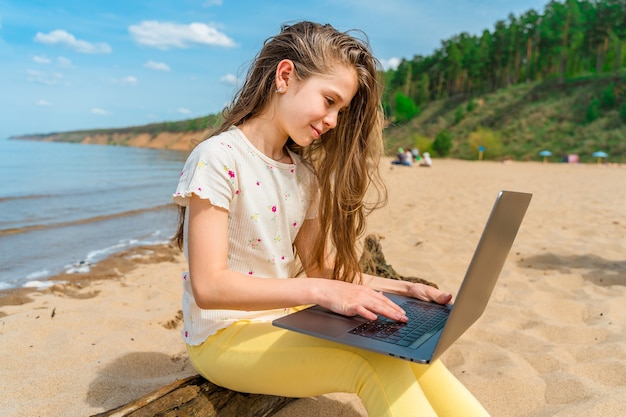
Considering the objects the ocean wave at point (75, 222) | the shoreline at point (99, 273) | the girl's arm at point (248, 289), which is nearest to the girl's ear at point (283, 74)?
the girl's arm at point (248, 289)

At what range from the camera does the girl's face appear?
1.76 metres

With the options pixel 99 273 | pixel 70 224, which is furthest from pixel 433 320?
pixel 70 224

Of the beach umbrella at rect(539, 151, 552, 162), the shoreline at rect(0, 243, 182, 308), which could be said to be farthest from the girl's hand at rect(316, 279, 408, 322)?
the beach umbrella at rect(539, 151, 552, 162)

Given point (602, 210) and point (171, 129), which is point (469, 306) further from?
point (171, 129)

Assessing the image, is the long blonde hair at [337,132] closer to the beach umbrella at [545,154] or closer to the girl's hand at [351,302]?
the girl's hand at [351,302]

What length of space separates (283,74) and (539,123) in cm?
3997

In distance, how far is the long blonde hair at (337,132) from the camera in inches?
72.0

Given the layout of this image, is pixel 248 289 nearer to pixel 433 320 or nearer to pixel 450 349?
pixel 433 320

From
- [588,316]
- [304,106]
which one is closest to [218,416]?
[304,106]

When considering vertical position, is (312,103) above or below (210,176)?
above

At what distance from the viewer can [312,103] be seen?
5.75 feet

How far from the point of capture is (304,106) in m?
1.76

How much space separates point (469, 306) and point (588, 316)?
6.59ft

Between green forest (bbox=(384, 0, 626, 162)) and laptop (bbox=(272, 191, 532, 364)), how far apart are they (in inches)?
1083
